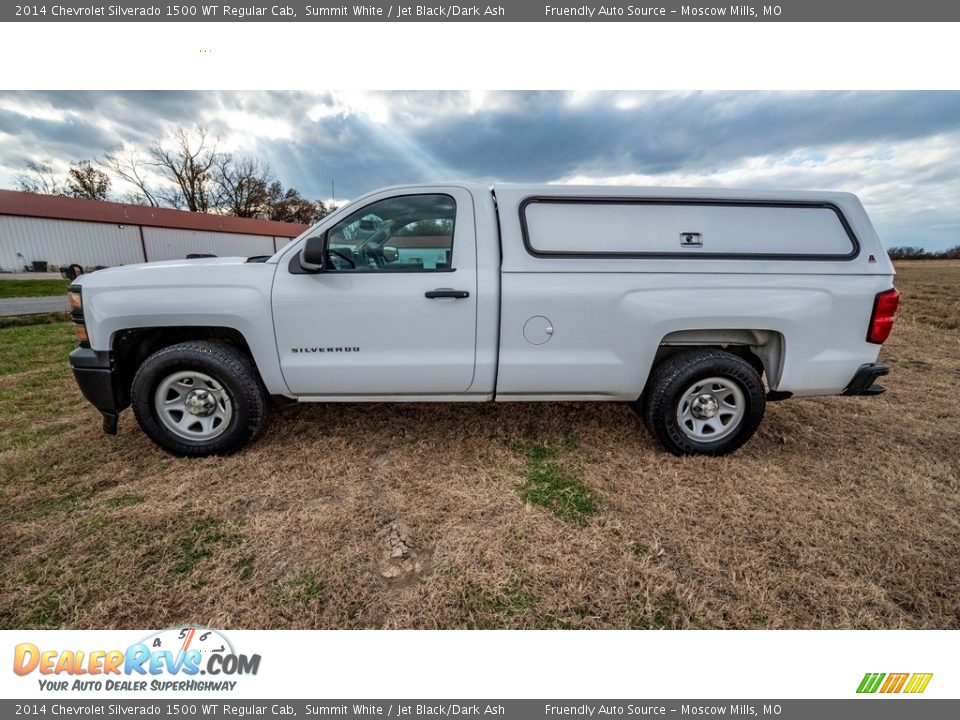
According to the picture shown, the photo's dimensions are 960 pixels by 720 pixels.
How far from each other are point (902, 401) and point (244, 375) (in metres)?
5.91

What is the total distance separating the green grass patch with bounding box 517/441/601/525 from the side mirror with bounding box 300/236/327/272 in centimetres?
192

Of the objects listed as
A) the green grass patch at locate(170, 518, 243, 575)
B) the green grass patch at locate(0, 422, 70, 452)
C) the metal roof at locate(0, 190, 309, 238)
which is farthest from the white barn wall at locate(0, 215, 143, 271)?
the green grass patch at locate(170, 518, 243, 575)

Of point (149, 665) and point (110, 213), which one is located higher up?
point (110, 213)

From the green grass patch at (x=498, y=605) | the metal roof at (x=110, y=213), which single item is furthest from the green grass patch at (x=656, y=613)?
the metal roof at (x=110, y=213)

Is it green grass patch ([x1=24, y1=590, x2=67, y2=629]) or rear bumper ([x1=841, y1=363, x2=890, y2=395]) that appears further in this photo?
rear bumper ([x1=841, y1=363, x2=890, y2=395])

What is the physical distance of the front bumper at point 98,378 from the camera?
9.18 ft

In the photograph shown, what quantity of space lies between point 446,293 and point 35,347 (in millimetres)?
7150

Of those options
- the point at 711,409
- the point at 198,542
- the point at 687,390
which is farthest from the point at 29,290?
the point at 711,409

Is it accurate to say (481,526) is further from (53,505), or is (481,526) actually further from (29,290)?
(29,290)

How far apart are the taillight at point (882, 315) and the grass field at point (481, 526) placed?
92 centimetres

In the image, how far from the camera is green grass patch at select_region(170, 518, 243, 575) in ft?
6.55

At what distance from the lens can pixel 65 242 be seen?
81.4ft

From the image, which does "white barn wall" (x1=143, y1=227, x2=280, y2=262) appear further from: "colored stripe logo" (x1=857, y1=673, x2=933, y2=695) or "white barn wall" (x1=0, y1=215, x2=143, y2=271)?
"colored stripe logo" (x1=857, y1=673, x2=933, y2=695)

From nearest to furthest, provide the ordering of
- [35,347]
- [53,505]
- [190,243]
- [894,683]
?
[894,683] → [53,505] → [35,347] → [190,243]
